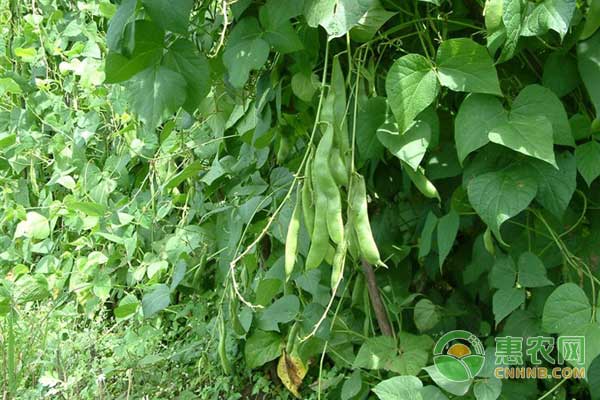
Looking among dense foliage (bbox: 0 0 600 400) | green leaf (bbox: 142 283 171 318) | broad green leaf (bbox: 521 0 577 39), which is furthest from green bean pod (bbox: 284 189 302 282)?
green leaf (bbox: 142 283 171 318)

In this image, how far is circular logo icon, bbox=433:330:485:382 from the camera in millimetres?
1147

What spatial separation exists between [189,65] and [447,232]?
0.48 m

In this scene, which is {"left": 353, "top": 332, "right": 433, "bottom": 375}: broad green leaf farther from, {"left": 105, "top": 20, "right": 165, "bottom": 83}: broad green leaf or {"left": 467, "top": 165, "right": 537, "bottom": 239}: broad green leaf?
{"left": 105, "top": 20, "right": 165, "bottom": 83}: broad green leaf

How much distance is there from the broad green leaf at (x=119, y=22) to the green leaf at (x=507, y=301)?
2.24 ft

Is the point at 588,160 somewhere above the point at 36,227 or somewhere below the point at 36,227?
above

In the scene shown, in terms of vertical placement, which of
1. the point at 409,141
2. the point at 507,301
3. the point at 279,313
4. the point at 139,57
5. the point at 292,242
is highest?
the point at 139,57

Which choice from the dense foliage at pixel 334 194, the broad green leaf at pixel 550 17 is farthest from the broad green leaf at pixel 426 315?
the broad green leaf at pixel 550 17

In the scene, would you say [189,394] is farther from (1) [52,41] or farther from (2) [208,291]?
(1) [52,41]

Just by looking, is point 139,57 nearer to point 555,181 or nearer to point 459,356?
point 555,181

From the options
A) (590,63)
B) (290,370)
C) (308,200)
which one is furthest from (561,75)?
(290,370)

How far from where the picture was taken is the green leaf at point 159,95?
1.04 m

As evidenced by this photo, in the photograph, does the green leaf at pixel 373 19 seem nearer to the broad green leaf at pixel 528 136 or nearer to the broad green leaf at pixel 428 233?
the broad green leaf at pixel 528 136

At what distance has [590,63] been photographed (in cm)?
95

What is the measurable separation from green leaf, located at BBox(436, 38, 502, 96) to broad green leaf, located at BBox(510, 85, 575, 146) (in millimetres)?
64
